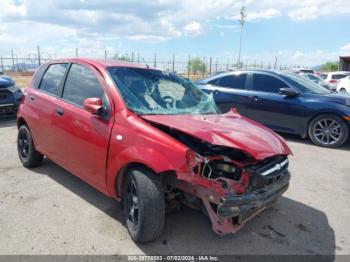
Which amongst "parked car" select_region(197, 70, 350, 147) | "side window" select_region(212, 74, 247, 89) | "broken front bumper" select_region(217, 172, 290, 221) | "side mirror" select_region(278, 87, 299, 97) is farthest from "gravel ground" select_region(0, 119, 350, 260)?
"side window" select_region(212, 74, 247, 89)

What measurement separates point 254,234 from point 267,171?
75 cm

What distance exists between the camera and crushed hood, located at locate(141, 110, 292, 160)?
2961 mm

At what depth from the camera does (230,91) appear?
811cm

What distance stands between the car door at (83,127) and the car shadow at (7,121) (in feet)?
17.2

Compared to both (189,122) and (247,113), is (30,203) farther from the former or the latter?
(247,113)

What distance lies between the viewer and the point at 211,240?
328 centimetres

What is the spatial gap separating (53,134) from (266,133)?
8.69 feet

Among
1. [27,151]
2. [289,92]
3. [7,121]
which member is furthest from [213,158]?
[7,121]

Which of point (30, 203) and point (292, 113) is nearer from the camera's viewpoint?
point (30, 203)

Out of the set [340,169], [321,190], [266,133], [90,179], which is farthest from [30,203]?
[340,169]

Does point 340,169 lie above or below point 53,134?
below

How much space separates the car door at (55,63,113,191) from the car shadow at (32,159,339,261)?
0.51 meters

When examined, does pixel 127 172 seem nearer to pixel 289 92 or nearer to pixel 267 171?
pixel 267 171

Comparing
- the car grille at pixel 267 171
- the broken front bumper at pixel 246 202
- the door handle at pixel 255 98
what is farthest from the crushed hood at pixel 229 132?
the door handle at pixel 255 98
